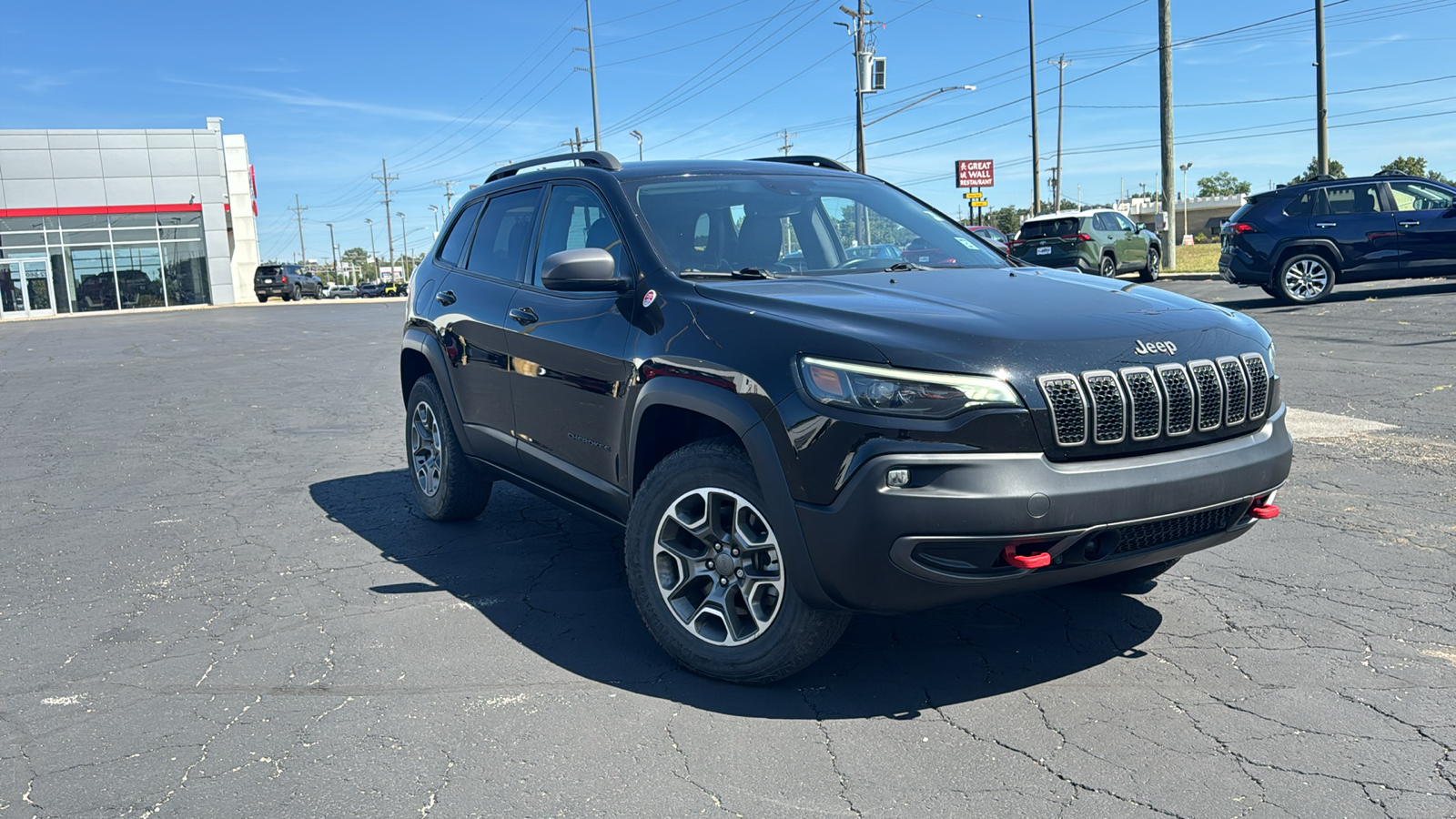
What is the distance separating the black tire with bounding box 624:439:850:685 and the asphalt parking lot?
0.47 feet

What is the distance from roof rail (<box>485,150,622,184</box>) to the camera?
4.71 meters

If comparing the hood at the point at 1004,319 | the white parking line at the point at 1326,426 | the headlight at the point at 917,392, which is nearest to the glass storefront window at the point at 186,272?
the white parking line at the point at 1326,426

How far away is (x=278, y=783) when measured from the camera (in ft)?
9.93

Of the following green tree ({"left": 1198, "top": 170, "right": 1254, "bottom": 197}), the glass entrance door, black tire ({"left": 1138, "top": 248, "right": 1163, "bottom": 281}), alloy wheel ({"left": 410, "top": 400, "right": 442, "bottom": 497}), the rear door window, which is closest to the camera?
alloy wheel ({"left": 410, "top": 400, "right": 442, "bottom": 497})

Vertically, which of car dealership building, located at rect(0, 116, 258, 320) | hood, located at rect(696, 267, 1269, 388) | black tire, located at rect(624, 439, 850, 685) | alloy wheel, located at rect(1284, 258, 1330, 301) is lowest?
black tire, located at rect(624, 439, 850, 685)

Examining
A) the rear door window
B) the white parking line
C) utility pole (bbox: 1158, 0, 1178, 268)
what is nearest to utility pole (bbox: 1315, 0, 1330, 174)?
utility pole (bbox: 1158, 0, 1178, 268)

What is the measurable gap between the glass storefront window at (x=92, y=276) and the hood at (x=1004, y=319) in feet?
178

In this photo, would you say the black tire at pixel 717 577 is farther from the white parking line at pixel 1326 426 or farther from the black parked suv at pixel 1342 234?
the black parked suv at pixel 1342 234

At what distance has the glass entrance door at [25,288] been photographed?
46625 millimetres

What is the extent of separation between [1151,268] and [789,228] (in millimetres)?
24533

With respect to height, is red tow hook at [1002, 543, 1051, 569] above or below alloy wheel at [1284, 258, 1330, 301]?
below

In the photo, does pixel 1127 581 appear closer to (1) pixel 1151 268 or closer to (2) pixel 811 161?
(2) pixel 811 161

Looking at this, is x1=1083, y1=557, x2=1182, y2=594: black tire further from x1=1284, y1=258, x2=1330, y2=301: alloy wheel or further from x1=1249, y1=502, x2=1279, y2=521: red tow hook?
x1=1284, y1=258, x2=1330, y2=301: alloy wheel

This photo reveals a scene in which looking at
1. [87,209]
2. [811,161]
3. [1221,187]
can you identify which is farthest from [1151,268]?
[1221,187]
